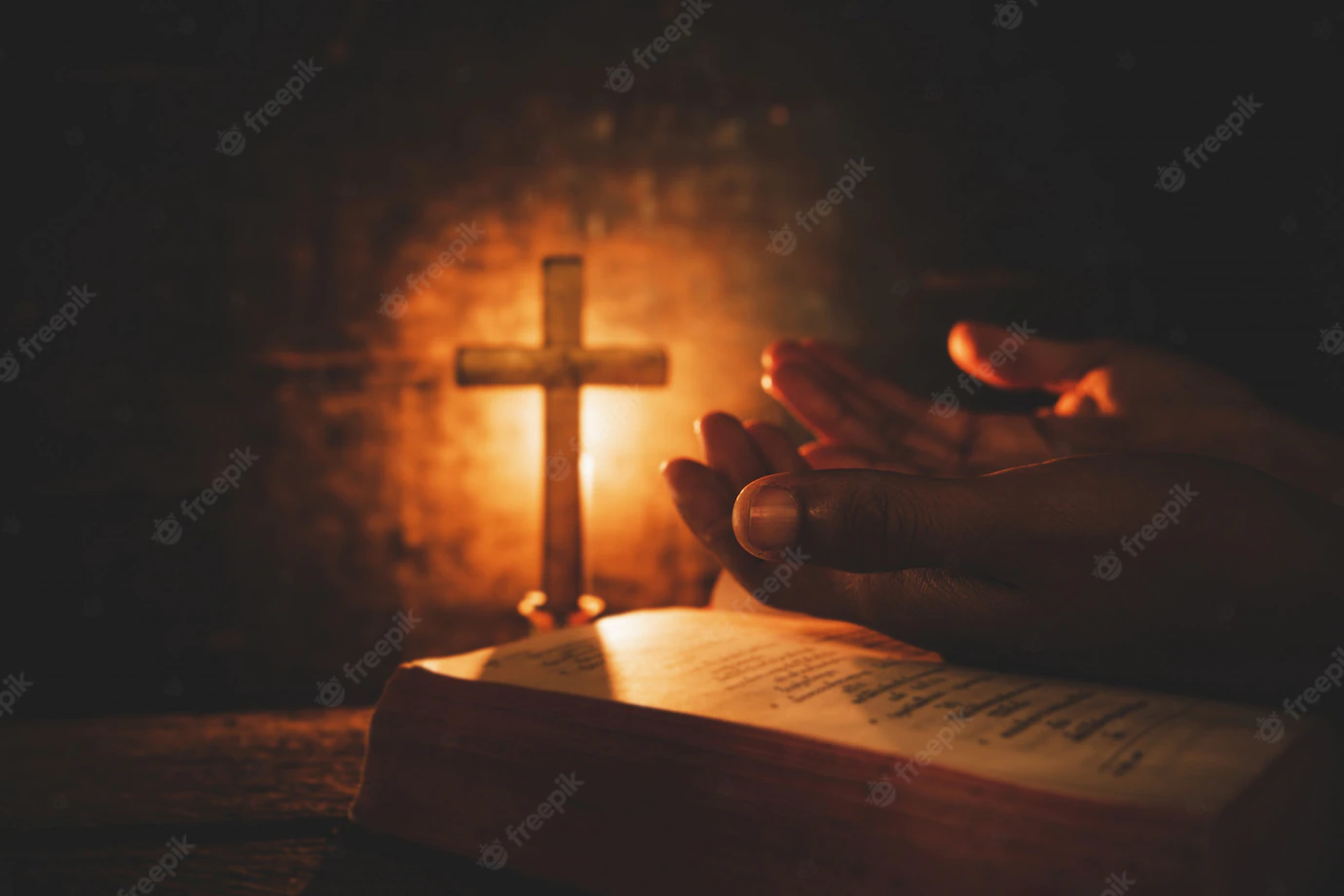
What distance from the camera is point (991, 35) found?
131 cm

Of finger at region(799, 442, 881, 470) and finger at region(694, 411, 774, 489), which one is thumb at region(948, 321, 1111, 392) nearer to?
finger at region(799, 442, 881, 470)

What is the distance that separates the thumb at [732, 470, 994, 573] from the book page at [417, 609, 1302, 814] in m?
0.08

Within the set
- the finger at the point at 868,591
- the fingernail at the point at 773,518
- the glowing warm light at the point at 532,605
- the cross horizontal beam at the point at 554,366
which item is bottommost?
the glowing warm light at the point at 532,605

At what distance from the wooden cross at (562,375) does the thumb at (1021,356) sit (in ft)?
1.29

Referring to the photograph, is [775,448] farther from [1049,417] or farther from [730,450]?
[1049,417]

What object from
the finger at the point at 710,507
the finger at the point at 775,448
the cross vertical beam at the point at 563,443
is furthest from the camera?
the cross vertical beam at the point at 563,443

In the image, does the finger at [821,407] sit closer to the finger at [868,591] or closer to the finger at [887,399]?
the finger at [887,399]

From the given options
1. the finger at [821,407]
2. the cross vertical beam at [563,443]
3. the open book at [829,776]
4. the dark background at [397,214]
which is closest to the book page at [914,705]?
the open book at [829,776]

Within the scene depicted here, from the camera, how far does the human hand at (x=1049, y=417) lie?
37.8 inches

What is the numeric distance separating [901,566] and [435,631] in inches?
37.2

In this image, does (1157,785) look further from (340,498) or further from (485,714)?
(340,498)

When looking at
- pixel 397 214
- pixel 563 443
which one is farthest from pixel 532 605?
pixel 397 214

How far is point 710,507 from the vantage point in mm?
666

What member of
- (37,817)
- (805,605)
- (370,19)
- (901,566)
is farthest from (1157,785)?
(370,19)
